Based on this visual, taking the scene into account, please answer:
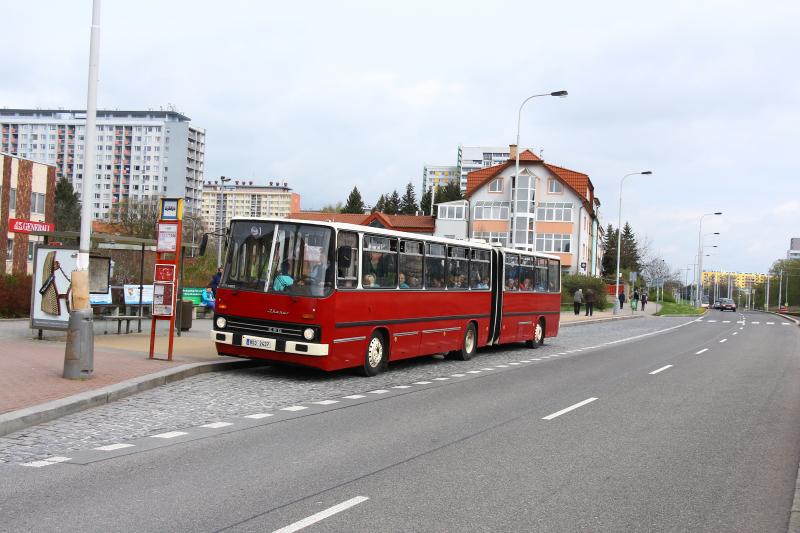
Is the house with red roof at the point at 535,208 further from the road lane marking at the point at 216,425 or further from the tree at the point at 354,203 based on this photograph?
the road lane marking at the point at 216,425

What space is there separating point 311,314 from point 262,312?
37.9 inches

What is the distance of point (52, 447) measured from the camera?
755 cm

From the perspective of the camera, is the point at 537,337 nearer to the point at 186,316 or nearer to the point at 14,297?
the point at 186,316

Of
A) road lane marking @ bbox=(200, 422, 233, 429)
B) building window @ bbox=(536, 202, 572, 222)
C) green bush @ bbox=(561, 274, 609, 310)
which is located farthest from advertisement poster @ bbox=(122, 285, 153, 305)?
building window @ bbox=(536, 202, 572, 222)

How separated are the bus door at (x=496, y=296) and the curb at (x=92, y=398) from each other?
8.46 meters

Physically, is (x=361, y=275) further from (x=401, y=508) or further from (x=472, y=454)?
(x=401, y=508)

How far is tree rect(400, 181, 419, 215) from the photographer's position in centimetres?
14488

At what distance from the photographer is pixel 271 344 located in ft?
43.2

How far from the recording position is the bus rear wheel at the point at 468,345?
60.9 ft


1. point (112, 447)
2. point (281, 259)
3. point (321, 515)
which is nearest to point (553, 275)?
point (281, 259)

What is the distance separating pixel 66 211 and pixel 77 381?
8069 cm

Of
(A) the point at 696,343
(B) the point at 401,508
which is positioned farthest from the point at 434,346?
(A) the point at 696,343

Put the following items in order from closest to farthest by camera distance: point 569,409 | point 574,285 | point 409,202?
point 569,409 < point 574,285 < point 409,202

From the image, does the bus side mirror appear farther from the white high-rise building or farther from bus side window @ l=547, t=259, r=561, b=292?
the white high-rise building
